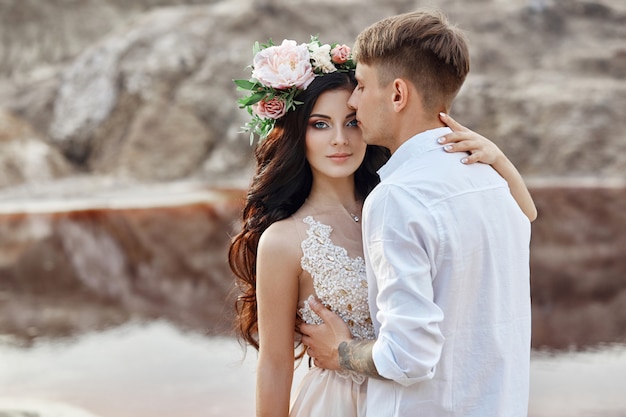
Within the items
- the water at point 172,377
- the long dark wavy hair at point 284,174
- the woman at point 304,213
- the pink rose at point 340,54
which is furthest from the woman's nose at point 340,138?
the water at point 172,377

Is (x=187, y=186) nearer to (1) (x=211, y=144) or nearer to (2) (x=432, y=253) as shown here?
(1) (x=211, y=144)

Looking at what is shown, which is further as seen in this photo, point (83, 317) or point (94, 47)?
point (94, 47)

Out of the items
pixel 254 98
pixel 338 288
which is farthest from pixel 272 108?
pixel 338 288

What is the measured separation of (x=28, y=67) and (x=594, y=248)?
2955cm

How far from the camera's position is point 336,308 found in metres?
2.49

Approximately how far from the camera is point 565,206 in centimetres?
1466

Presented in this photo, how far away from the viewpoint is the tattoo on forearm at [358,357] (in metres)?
1.97

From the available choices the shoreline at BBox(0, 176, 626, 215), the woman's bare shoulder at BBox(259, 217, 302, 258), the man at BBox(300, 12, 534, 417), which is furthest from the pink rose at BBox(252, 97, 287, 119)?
the shoreline at BBox(0, 176, 626, 215)

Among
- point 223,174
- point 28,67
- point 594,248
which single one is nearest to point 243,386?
point 594,248

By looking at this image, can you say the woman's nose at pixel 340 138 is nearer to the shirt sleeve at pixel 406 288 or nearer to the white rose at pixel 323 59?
the white rose at pixel 323 59

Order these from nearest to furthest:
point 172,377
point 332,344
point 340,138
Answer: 1. point 332,344
2. point 340,138
3. point 172,377

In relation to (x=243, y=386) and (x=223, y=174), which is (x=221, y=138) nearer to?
(x=223, y=174)

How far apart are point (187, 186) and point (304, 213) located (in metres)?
17.5

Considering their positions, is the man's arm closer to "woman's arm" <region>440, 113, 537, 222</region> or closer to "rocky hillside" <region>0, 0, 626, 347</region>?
"woman's arm" <region>440, 113, 537, 222</region>
